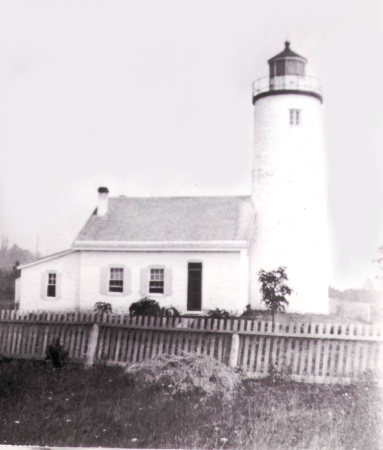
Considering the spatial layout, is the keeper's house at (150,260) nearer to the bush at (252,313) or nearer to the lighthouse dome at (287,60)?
the bush at (252,313)

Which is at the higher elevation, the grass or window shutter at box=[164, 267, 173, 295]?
window shutter at box=[164, 267, 173, 295]

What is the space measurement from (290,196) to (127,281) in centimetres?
471

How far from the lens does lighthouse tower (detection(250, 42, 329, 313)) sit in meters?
12.0

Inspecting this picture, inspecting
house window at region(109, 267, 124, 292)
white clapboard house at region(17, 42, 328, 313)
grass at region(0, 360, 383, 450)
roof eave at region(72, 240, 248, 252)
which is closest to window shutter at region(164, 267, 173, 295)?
white clapboard house at region(17, 42, 328, 313)

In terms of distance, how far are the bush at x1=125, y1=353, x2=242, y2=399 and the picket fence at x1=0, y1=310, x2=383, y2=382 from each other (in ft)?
1.56

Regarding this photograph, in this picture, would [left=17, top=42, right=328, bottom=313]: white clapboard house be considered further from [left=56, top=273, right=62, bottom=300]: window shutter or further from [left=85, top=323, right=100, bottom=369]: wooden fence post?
[left=85, top=323, right=100, bottom=369]: wooden fence post

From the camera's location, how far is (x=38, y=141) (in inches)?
256

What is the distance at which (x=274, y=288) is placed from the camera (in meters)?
11.6

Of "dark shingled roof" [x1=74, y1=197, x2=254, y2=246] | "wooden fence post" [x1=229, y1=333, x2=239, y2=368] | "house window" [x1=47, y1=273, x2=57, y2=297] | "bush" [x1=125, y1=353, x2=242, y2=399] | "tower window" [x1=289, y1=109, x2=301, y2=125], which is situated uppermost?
"tower window" [x1=289, y1=109, x2=301, y2=125]

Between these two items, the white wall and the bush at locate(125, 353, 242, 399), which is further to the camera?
the white wall

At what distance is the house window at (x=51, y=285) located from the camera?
527 inches

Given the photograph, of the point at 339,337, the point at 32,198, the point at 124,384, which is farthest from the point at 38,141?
the point at 339,337

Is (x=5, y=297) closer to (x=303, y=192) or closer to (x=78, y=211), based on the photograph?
(x=78, y=211)

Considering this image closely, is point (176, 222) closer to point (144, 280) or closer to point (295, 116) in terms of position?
point (144, 280)
